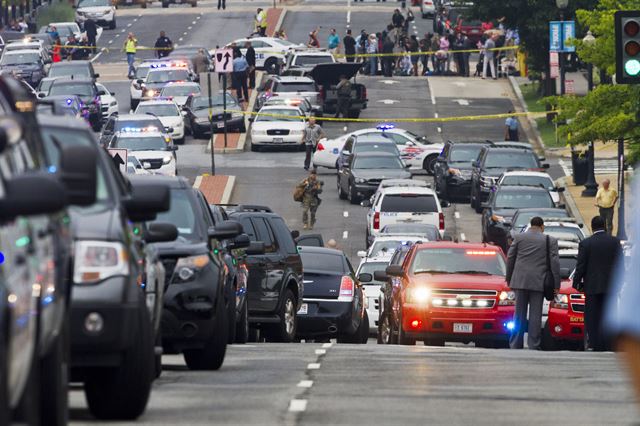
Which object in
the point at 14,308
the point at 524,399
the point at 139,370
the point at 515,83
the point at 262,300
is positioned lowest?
the point at 515,83

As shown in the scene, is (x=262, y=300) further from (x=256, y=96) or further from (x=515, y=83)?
(x=515, y=83)

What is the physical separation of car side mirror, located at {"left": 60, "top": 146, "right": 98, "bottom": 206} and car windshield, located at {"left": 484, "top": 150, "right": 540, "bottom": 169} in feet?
138

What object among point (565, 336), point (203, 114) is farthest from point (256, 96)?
point (565, 336)

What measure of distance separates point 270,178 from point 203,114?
8197 mm

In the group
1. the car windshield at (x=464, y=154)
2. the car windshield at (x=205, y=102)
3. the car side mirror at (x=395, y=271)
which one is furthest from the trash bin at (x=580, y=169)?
the car side mirror at (x=395, y=271)

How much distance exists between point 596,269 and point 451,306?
3.24 m

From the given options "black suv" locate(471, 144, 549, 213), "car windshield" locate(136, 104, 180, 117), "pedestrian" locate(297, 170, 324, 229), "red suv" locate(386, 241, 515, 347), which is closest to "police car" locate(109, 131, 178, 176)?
"pedestrian" locate(297, 170, 324, 229)

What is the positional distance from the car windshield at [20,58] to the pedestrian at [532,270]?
56.8 m

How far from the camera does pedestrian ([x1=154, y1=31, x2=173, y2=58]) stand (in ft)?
284

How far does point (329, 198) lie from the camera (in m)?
53.9

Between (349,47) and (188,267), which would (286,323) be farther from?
(349,47)

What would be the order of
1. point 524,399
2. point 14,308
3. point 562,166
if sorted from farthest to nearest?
point 562,166 → point 524,399 → point 14,308

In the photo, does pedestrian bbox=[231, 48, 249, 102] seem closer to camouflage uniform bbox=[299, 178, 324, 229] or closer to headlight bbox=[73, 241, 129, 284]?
camouflage uniform bbox=[299, 178, 324, 229]

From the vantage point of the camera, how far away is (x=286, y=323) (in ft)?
73.3
